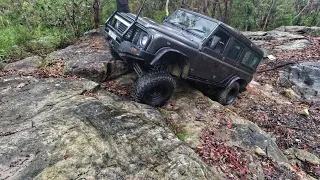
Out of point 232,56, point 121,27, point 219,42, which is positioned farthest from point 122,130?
point 232,56

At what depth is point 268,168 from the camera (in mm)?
4891

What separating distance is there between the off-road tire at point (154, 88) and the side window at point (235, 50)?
6.02 ft

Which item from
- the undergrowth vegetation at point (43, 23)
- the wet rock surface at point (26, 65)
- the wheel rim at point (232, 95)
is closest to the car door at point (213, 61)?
the wheel rim at point (232, 95)

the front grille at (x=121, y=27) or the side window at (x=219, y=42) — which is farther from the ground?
the front grille at (x=121, y=27)

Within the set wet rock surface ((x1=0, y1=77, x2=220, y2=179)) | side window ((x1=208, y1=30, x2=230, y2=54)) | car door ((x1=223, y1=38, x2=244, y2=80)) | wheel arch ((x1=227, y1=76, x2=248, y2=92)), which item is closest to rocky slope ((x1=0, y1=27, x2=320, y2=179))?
wet rock surface ((x1=0, y1=77, x2=220, y2=179))

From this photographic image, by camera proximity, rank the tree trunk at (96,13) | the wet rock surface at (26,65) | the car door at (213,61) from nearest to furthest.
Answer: the car door at (213,61), the wet rock surface at (26,65), the tree trunk at (96,13)

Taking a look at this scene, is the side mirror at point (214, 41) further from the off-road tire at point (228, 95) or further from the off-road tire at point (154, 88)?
the off-road tire at point (228, 95)

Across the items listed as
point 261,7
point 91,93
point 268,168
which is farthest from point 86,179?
point 261,7

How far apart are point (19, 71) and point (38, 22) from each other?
3.89 metres

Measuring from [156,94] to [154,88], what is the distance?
27 cm

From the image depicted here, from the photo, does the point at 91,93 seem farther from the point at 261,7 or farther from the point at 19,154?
the point at 261,7

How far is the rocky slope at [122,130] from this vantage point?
3600mm

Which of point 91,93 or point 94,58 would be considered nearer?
point 91,93

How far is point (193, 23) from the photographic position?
20.8 ft
